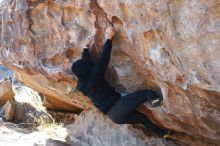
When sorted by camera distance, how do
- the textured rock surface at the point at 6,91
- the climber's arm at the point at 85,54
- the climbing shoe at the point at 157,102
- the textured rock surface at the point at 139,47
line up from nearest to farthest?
the textured rock surface at the point at 139,47 < the climbing shoe at the point at 157,102 < the climber's arm at the point at 85,54 < the textured rock surface at the point at 6,91

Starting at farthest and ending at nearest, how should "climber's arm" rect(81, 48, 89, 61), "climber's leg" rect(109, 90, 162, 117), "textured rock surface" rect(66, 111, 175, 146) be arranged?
1. "textured rock surface" rect(66, 111, 175, 146)
2. "climber's arm" rect(81, 48, 89, 61)
3. "climber's leg" rect(109, 90, 162, 117)

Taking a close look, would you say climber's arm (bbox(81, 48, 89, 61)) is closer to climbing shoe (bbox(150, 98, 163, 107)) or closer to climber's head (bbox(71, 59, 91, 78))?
climber's head (bbox(71, 59, 91, 78))

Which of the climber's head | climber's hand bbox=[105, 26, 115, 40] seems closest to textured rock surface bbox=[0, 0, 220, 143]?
climber's hand bbox=[105, 26, 115, 40]

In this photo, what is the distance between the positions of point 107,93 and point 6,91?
4786mm

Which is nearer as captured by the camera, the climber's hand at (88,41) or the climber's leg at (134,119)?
the climber's hand at (88,41)

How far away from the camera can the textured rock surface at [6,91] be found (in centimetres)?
994

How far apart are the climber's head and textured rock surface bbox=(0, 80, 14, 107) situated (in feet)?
15.4

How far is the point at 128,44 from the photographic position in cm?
527

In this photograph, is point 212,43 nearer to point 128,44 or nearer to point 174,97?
point 174,97

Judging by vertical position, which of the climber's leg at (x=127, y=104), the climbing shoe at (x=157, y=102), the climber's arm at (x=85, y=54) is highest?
the climber's arm at (x=85, y=54)

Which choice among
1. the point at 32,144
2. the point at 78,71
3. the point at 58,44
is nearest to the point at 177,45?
the point at 78,71

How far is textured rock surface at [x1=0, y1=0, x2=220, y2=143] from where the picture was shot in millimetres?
4328

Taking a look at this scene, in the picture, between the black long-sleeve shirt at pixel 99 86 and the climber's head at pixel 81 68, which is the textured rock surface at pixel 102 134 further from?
the climber's head at pixel 81 68

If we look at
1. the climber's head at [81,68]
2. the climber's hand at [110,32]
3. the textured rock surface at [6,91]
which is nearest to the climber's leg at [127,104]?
the climber's head at [81,68]
